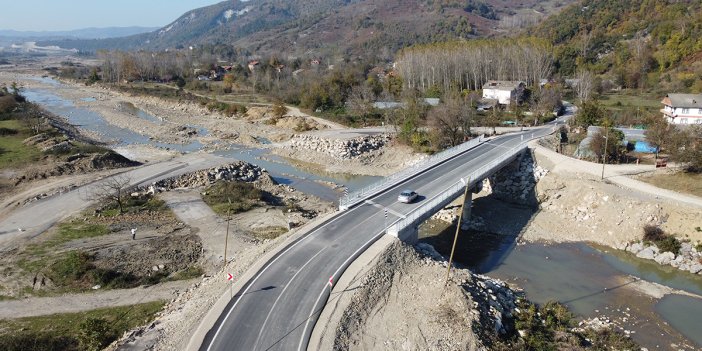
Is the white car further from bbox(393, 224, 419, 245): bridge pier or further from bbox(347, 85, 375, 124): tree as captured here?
bbox(347, 85, 375, 124): tree

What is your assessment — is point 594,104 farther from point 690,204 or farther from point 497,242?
point 497,242

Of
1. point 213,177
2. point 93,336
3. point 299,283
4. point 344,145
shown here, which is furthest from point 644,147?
point 93,336

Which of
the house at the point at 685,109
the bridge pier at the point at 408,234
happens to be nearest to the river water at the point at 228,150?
the bridge pier at the point at 408,234

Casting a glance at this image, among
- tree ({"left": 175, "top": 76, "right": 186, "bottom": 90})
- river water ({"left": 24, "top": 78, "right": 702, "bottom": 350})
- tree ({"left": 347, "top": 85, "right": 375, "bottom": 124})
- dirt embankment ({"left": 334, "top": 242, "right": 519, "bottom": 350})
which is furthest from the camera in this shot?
tree ({"left": 175, "top": 76, "right": 186, "bottom": 90})

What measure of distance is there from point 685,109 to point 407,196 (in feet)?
143

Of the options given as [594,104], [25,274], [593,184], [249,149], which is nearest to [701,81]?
[594,104]

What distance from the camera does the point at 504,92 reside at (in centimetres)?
7838

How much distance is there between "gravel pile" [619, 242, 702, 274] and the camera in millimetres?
32781

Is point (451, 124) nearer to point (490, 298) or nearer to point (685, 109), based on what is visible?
point (685, 109)

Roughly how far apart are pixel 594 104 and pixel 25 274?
5765cm

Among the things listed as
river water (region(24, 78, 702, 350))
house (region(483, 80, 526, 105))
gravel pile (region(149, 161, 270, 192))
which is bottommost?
river water (region(24, 78, 702, 350))

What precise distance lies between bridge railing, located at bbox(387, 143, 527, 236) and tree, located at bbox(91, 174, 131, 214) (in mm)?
23956

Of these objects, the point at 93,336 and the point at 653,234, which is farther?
the point at 653,234

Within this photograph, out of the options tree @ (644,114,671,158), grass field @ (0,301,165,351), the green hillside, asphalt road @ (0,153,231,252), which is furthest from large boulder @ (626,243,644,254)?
the green hillside
